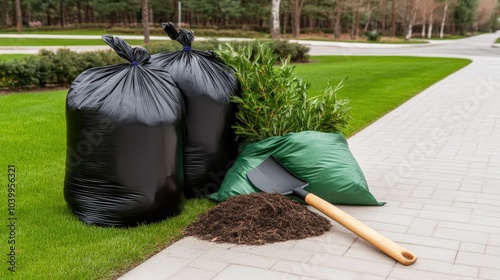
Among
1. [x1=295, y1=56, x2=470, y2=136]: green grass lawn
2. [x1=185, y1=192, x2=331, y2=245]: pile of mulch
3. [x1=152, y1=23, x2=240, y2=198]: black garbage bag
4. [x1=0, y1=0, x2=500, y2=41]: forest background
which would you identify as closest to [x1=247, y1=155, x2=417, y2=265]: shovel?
[x1=185, y1=192, x2=331, y2=245]: pile of mulch

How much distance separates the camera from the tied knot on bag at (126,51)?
4.23m

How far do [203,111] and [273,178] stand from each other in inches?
31.7

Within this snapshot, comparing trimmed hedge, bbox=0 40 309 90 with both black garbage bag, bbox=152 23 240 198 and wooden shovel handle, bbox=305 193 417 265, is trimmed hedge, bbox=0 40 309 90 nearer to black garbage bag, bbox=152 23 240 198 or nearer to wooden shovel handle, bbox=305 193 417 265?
black garbage bag, bbox=152 23 240 198

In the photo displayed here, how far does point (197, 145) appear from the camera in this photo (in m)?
4.70

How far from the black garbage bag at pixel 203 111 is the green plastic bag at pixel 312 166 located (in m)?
0.14

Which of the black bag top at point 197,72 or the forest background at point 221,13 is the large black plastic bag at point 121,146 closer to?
the black bag top at point 197,72

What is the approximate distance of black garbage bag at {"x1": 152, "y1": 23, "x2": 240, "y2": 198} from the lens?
4660 mm

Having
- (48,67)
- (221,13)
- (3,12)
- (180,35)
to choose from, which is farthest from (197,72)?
(221,13)

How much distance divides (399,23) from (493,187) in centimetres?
8982

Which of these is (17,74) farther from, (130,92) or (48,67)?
(130,92)

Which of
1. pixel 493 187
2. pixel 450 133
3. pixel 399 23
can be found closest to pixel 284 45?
pixel 450 133

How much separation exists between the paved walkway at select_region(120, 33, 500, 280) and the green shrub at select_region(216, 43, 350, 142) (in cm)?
93

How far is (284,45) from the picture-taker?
21688 millimetres

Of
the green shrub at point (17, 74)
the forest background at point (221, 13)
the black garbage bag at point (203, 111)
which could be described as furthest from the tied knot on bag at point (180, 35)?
the forest background at point (221, 13)
